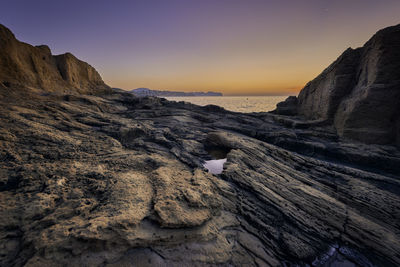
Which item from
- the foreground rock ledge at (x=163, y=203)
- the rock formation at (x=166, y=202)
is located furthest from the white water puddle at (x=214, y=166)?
the foreground rock ledge at (x=163, y=203)

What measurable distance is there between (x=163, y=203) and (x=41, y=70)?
22.7 metres

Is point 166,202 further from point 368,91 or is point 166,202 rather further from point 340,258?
point 368,91

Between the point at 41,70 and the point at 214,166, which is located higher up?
the point at 41,70

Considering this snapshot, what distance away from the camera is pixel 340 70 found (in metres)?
15.5

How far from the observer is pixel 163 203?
496 centimetres

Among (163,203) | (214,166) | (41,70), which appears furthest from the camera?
(41,70)

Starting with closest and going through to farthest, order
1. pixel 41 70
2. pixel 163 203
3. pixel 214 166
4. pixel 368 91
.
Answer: pixel 163 203 < pixel 214 166 < pixel 368 91 < pixel 41 70

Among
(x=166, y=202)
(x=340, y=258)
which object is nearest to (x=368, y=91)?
(x=340, y=258)

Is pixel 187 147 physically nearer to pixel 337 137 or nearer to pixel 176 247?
pixel 176 247

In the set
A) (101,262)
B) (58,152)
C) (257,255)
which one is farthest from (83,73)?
(257,255)

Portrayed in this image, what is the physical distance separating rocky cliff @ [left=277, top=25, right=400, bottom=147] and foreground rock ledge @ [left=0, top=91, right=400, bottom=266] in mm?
3518

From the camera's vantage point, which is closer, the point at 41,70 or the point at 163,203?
the point at 163,203

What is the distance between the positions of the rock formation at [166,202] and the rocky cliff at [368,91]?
9.47 ft

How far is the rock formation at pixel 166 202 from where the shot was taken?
12.3 feet
